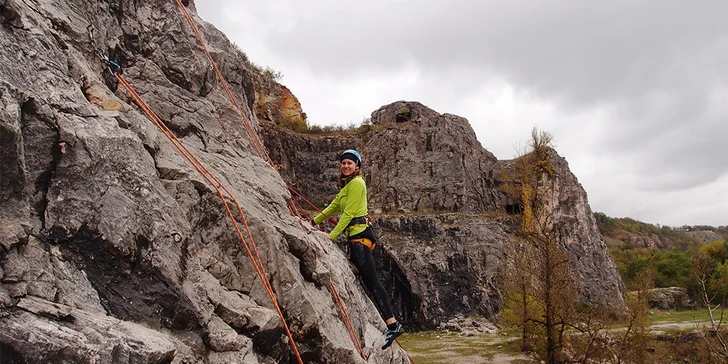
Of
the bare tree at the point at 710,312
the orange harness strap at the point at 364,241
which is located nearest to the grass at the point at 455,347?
the bare tree at the point at 710,312

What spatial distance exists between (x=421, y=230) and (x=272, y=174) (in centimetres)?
2807

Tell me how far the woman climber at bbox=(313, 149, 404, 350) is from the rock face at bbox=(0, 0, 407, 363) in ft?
1.66

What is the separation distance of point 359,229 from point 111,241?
3.29m

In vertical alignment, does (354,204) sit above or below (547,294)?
above

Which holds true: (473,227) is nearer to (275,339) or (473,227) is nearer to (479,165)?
(479,165)

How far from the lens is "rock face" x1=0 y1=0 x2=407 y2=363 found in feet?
11.1

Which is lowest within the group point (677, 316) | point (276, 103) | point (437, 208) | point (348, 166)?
point (677, 316)

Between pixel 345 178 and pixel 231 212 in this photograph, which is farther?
pixel 345 178

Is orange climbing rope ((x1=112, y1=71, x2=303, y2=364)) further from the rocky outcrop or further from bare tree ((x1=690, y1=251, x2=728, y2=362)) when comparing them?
the rocky outcrop

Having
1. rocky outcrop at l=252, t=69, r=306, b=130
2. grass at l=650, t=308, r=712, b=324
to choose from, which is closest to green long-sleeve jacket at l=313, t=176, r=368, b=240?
rocky outcrop at l=252, t=69, r=306, b=130

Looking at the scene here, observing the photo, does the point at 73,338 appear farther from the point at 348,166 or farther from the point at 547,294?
the point at 547,294

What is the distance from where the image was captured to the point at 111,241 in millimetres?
3914

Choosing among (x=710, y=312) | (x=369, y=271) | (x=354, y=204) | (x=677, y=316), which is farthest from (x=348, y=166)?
(x=677, y=316)

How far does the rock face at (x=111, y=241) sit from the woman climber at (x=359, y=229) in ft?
1.66
